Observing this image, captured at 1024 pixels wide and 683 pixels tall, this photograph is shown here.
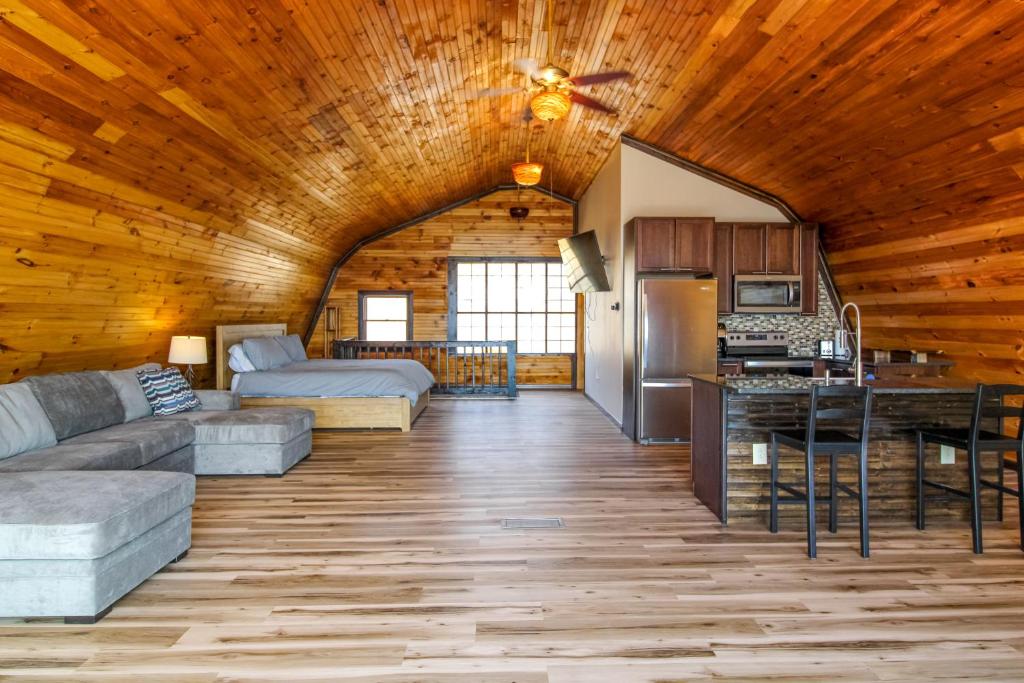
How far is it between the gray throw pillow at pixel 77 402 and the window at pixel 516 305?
6405 millimetres

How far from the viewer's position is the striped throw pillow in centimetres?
511

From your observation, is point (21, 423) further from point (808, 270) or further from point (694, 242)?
point (808, 270)

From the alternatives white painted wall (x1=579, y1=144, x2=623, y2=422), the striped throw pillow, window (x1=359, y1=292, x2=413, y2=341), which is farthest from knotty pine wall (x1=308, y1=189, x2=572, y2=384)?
the striped throw pillow

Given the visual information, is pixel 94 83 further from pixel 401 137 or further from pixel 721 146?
pixel 721 146

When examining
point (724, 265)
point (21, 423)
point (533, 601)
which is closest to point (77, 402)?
point (21, 423)

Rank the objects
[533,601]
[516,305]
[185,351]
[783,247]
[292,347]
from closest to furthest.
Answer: [533,601], [185,351], [783,247], [292,347], [516,305]

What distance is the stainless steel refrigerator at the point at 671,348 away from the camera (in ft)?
20.0

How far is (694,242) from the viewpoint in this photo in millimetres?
6328

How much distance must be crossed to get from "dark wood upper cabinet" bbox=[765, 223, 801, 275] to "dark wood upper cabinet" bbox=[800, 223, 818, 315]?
0.06 meters

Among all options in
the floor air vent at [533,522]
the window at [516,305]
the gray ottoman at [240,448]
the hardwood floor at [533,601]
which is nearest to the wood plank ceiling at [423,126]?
the gray ottoman at [240,448]

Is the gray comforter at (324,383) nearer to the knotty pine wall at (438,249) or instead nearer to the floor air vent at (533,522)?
the floor air vent at (533,522)

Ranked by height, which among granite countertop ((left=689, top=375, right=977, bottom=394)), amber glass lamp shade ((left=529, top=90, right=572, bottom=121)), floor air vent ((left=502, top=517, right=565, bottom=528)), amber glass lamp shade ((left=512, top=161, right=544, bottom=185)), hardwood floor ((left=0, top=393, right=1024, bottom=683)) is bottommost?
hardwood floor ((left=0, top=393, right=1024, bottom=683))

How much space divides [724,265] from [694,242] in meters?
0.48

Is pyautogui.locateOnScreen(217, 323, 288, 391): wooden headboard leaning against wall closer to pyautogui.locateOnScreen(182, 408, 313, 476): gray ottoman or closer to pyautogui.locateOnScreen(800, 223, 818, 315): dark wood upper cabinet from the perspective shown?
pyautogui.locateOnScreen(182, 408, 313, 476): gray ottoman
